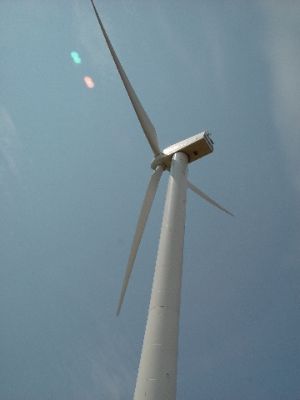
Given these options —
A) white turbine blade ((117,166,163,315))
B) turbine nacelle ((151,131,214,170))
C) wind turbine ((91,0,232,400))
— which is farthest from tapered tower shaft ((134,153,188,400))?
turbine nacelle ((151,131,214,170))

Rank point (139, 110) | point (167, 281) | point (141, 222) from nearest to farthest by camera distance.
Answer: point (167, 281) → point (141, 222) → point (139, 110)

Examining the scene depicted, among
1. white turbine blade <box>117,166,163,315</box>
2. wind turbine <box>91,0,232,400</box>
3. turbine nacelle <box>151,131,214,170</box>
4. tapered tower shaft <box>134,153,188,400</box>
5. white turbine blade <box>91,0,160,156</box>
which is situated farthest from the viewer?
white turbine blade <box>91,0,160,156</box>

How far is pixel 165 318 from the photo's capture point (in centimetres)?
1148

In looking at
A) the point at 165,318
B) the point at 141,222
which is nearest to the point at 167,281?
the point at 165,318

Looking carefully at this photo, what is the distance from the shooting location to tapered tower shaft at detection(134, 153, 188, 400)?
10.1 m

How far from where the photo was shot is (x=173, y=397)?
10.2 m

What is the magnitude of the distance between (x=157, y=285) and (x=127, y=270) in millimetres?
6751

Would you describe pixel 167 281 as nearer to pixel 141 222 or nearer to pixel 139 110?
pixel 141 222

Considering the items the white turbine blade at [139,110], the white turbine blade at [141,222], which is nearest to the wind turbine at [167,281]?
the white turbine blade at [141,222]

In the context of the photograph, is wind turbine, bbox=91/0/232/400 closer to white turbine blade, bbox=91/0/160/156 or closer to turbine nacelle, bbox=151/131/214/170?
turbine nacelle, bbox=151/131/214/170

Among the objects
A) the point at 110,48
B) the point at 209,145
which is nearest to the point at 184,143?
the point at 209,145

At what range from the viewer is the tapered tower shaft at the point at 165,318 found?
33.3ft

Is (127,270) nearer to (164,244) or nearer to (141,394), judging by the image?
(164,244)

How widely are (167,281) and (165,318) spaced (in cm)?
144
